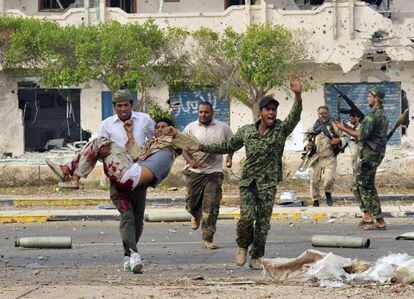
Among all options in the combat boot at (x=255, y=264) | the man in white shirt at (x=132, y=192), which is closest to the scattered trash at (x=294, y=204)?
the combat boot at (x=255, y=264)

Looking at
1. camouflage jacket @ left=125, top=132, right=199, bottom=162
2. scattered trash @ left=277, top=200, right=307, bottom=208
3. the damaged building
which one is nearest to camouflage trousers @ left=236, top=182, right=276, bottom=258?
camouflage jacket @ left=125, top=132, right=199, bottom=162

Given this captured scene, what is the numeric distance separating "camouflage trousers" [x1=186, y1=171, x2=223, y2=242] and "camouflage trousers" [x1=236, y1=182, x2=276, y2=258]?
2321mm

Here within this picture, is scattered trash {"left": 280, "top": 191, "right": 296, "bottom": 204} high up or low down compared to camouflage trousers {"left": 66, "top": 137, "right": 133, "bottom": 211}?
down

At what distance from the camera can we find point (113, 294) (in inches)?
408

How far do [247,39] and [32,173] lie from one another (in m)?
6.38

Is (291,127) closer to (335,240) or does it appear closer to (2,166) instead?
(335,240)

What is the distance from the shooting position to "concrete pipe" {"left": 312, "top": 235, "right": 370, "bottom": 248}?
14.3 m

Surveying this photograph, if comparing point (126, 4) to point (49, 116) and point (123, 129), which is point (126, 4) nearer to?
point (49, 116)

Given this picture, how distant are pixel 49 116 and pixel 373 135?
21316mm

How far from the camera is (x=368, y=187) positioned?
17.2 meters

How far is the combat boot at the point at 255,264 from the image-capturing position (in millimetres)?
12602

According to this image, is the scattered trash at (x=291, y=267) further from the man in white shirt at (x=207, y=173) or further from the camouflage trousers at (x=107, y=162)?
the man in white shirt at (x=207, y=173)

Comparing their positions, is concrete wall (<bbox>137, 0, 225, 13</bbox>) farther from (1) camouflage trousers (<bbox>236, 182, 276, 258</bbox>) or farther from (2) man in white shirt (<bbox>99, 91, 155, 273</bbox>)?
(1) camouflage trousers (<bbox>236, 182, 276, 258</bbox>)

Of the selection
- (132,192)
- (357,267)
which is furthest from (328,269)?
(132,192)
